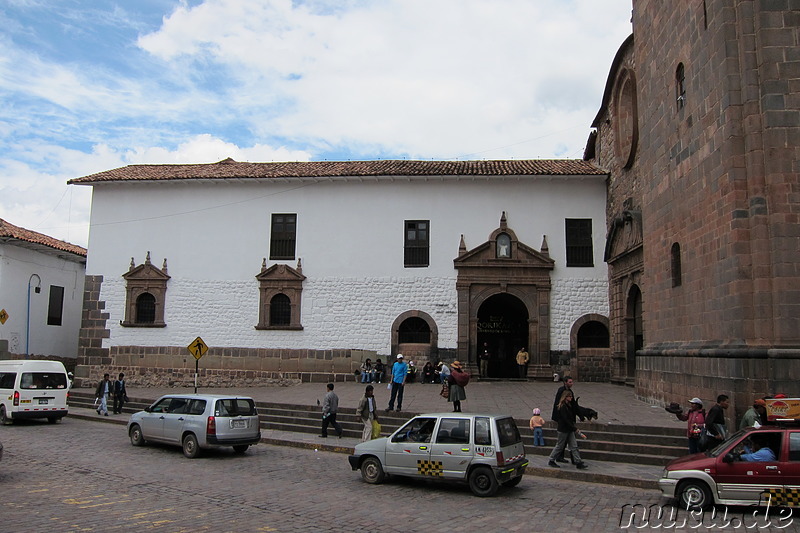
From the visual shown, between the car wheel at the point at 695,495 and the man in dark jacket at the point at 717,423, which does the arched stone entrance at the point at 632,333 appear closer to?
the man in dark jacket at the point at 717,423

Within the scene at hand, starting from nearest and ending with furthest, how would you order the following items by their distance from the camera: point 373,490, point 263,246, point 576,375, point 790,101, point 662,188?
point 373,490 → point 790,101 → point 662,188 → point 576,375 → point 263,246

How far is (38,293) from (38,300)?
310mm

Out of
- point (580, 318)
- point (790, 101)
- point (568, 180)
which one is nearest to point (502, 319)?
point (580, 318)

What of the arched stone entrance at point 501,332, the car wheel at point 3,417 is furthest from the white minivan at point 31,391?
the arched stone entrance at point 501,332

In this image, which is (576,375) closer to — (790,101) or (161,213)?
(790,101)

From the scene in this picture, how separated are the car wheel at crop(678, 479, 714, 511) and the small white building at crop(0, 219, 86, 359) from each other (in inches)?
1011

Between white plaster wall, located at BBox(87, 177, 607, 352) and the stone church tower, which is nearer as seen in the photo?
the stone church tower

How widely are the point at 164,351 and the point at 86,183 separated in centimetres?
750

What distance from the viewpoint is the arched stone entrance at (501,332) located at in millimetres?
25672

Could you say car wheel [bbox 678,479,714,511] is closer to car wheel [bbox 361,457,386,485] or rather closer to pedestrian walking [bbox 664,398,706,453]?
pedestrian walking [bbox 664,398,706,453]

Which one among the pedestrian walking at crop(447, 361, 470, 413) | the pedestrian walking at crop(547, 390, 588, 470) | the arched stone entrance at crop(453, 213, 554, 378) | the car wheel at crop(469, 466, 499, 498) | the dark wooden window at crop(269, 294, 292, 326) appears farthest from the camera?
the dark wooden window at crop(269, 294, 292, 326)

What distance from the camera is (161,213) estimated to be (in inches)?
1009

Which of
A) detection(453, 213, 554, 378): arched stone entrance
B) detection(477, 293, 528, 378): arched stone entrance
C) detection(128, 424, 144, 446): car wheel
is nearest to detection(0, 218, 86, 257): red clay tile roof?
detection(128, 424, 144, 446): car wheel

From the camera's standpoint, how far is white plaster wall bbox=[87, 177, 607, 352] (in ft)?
77.0
